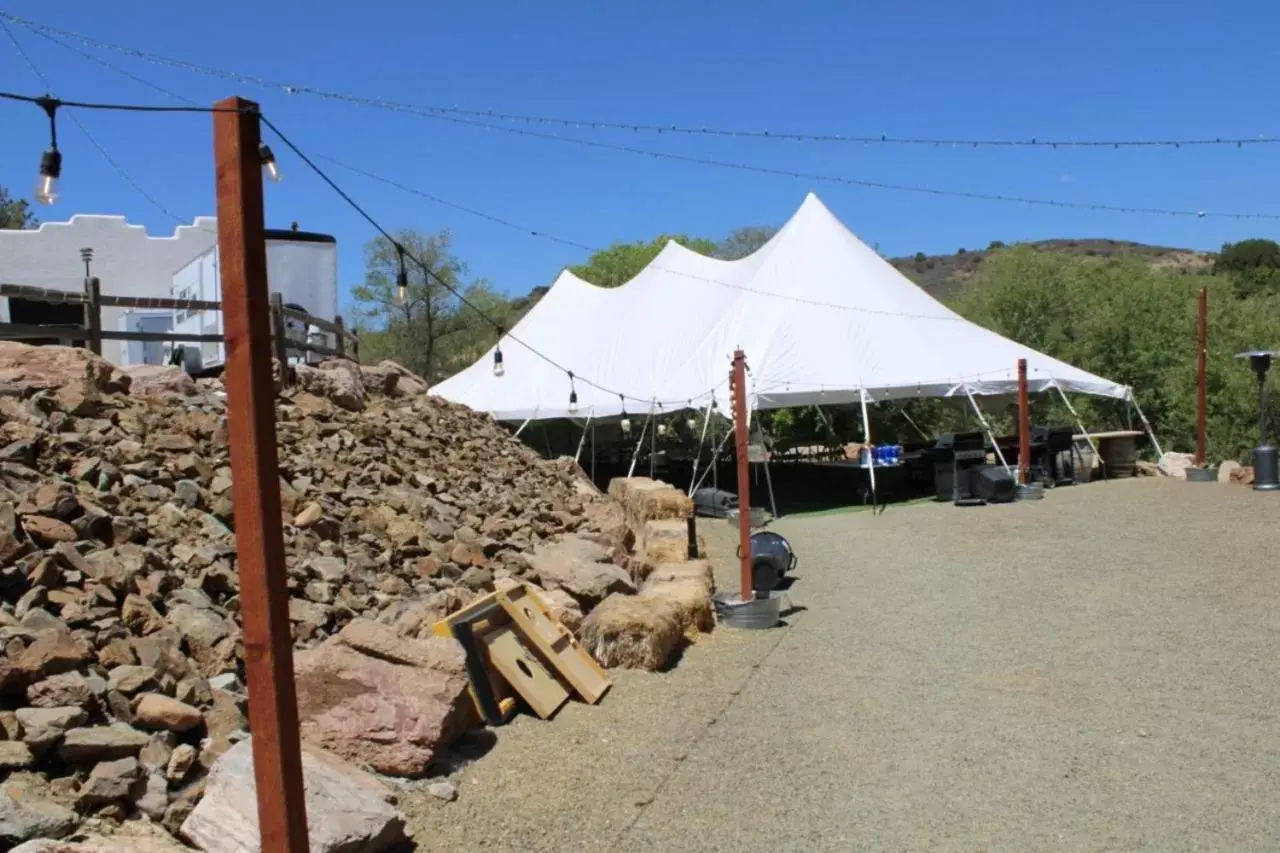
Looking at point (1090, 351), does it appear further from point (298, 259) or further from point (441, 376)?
point (441, 376)

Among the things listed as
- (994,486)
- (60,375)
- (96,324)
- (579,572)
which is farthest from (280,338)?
(994,486)

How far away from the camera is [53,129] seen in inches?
159

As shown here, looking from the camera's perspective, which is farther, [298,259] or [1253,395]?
[1253,395]

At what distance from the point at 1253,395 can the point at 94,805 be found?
79.5 feet

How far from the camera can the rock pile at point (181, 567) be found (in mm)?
4496

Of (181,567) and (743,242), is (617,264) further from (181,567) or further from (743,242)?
(181,567)

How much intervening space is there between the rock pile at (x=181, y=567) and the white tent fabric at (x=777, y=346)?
706 centimetres

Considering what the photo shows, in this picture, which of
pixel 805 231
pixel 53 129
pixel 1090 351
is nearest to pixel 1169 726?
pixel 53 129

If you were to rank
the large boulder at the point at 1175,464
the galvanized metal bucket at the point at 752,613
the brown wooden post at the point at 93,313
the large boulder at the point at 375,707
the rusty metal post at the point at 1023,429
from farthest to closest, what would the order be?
the large boulder at the point at 1175,464
the rusty metal post at the point at 1023,429
the brown wooden post at the point at 93,313
the galvanized metal bucket at the point at 752,613
the large boulder at the point at 375,707

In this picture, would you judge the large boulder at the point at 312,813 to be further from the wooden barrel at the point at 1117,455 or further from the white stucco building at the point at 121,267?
the wooden barrel at the point at 1117,455

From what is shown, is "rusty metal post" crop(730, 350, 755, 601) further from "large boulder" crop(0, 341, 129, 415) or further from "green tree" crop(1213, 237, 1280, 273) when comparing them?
"green tree" crop(1213, 237, 1280, 273)

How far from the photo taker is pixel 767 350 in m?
18.6

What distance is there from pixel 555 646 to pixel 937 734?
2345 mm

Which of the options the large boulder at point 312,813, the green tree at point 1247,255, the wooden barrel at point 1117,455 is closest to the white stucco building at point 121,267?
the large boulder at point 312,813
